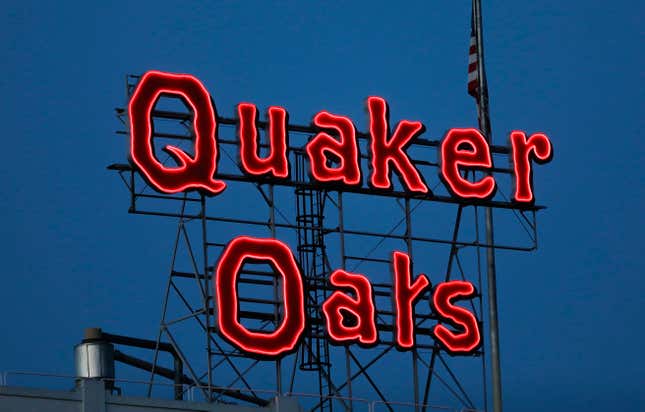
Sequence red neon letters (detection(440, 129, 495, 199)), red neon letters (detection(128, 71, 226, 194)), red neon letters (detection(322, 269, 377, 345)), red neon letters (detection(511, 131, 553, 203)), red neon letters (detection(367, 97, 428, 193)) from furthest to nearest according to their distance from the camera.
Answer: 1. red neon letters (detection(511, 131, 553, 203))
2. red neon letters (detection(440, 129, 495, 199))
3. red neon letters (detection(367, 97, 428, 193))
4. red neon letters (detection(322, 269, 377, 345))
5. red neon letters (detection(128, 71, 226, 194))

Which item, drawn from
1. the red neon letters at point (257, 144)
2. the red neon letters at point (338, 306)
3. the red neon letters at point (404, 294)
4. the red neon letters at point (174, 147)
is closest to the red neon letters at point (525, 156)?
A: the red neon letters at point (338, 306)

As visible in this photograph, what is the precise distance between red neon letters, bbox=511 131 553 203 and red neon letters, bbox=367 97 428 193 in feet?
11.9

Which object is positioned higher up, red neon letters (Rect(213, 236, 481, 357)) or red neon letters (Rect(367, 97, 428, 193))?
red neon letters (Rect(367, 97, 428, 193))

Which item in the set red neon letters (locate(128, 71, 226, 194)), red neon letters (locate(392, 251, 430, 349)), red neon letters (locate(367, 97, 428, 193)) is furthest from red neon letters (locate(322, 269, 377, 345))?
red neon letters (locate(128, 71, 226, 194))

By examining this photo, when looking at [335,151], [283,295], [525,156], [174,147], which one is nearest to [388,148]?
[335,151]

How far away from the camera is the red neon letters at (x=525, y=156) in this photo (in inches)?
2189

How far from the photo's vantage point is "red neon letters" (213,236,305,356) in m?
48.3

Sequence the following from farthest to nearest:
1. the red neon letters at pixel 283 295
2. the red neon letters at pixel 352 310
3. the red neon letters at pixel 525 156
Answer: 1. the red neon letters at pixel 525 156
2. the red neon letters at pixel 352 310
3. the red neon letters at pixel 283 295

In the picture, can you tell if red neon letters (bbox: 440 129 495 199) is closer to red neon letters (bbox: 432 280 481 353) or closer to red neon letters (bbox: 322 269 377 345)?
red neon letters (bbox: 432 280 481 353)

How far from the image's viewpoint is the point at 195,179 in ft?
163

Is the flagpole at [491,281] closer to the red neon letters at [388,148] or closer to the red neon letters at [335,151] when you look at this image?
the red neon letters at [388,148]

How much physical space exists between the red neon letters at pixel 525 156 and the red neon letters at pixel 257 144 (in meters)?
8.57

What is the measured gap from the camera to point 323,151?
52281 millimetres

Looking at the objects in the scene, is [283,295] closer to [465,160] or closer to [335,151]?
[335,151]
